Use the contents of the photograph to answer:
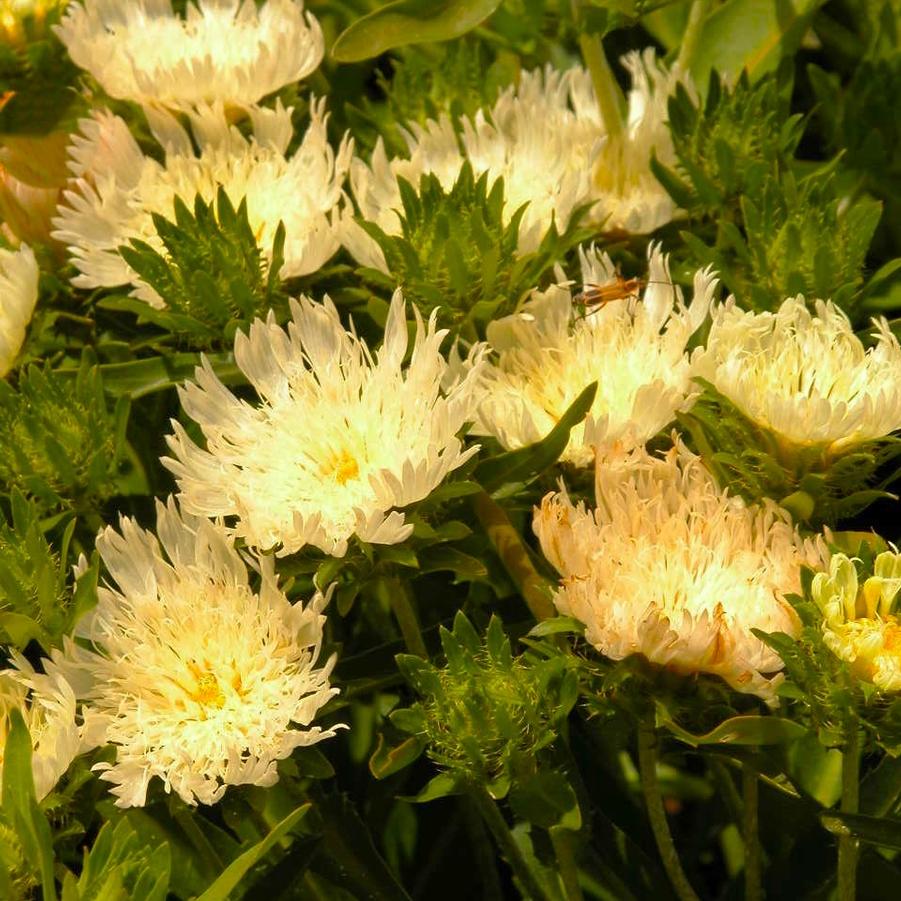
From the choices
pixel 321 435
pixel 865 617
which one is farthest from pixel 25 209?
pixel 865 617

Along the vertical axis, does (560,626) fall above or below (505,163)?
below

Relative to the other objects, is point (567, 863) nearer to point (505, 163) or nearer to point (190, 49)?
point (505, 163)

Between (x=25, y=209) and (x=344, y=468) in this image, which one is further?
(x=25, y=209)

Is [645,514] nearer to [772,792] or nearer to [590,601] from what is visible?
[590,601]

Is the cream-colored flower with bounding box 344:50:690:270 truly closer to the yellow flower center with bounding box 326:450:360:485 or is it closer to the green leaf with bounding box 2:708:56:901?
the yellow flower center with bounding box 326:450:360:485

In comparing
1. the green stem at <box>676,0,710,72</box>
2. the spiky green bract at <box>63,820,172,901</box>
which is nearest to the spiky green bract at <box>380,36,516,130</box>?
the green stem at <box>676,0,710,72</box>

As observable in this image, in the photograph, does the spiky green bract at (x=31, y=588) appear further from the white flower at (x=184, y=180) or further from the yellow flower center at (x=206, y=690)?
the white flower at (x=184, y=180)
